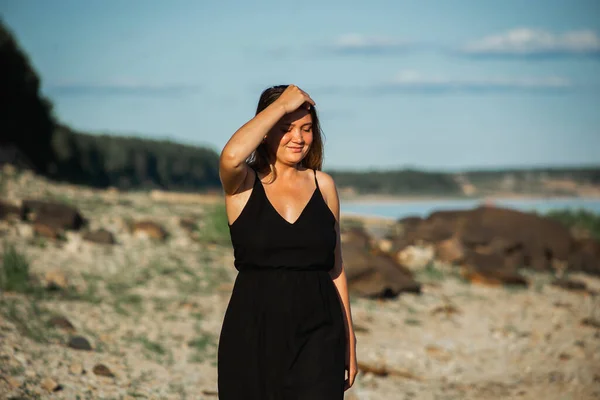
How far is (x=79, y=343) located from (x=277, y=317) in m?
4.56

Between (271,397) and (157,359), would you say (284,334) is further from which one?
(157,359)

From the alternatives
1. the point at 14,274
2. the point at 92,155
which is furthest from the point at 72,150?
the point at 14,274

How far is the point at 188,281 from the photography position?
11695 millimetres

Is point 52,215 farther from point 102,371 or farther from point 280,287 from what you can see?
point 280,287

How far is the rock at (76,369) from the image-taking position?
688 centimetres

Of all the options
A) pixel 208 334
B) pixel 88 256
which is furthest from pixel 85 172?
pixel 208 334

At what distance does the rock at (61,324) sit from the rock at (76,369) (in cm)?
146

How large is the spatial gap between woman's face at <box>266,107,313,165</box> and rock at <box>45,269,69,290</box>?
6892 millimetres

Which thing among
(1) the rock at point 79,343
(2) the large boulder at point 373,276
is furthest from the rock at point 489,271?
(1) the rock at point 79,343

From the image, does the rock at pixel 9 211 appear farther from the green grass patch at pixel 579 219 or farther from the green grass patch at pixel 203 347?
the green grass patch at pixel 579 219

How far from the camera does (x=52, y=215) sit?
1295cm

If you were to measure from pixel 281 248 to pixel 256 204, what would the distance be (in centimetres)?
24

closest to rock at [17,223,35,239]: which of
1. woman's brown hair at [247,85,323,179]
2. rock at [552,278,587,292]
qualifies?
woman's brown hair at [247,85,323,179]

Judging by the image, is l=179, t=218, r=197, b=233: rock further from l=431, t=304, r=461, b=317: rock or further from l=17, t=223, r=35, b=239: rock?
l=431, t=304, r=461, b=317: rock
